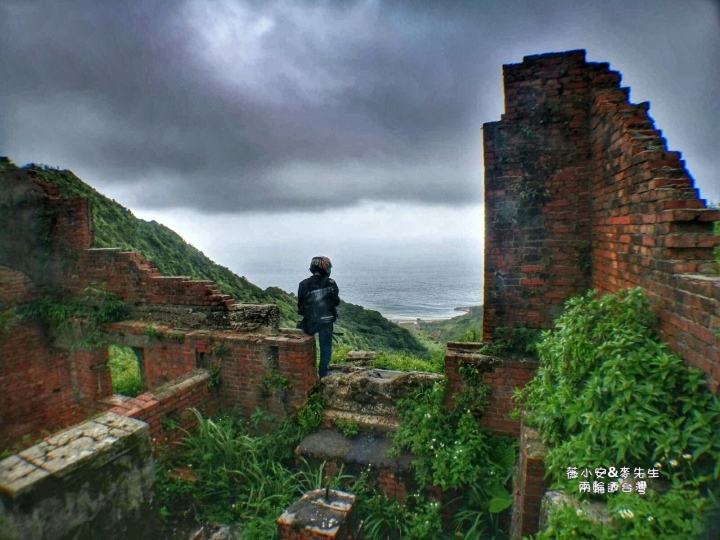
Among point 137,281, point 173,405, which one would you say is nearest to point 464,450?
point 173,405

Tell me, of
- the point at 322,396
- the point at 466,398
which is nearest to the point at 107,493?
the point at 322,396

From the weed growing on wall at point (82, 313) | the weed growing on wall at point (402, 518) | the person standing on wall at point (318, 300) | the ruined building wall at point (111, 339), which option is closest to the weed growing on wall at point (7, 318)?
the ruined building wall at point (111, 339)

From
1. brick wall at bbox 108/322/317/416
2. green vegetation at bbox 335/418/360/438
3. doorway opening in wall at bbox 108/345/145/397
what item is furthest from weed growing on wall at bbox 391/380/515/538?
doorway opening in wall at bbox 108/345/145/397

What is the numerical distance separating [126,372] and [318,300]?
607 cm

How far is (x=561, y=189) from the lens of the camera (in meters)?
4.04

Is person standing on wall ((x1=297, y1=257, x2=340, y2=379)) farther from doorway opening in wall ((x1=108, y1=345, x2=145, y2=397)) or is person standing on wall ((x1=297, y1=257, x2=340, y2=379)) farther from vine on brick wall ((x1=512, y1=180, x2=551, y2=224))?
doorway opening in wall ((x1=108, y1=345, x2=145, y2=397))

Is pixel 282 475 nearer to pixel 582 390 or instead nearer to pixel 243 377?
pixel 243 377

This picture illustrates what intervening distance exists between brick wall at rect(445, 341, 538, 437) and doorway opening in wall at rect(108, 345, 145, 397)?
5.19 metres

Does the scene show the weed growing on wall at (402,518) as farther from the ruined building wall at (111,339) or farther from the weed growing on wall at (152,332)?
the weed growing on wall at (152,332)

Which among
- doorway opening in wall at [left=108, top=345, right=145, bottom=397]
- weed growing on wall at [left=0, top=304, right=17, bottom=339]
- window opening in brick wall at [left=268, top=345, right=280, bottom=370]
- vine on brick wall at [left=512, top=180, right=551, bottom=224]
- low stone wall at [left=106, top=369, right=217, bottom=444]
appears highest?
vine on brick wall at [left=512, top=180, right=551, bottom=224]

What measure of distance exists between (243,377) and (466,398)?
10.2ft

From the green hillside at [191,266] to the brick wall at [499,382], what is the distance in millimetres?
10138

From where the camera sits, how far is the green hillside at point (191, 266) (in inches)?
563

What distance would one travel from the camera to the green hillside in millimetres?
14312
